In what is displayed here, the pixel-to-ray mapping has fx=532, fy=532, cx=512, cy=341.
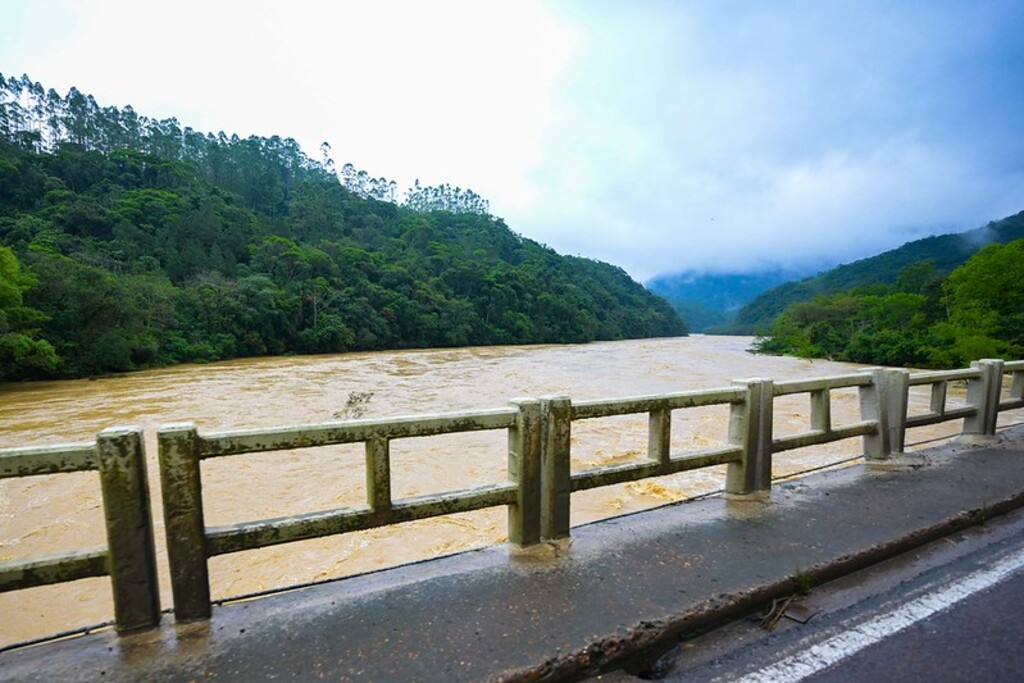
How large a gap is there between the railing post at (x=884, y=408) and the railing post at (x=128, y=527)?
18.4 feet

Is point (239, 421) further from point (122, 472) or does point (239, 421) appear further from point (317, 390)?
point (122, 472)

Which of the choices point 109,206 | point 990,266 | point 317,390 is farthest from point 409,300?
point 990,266

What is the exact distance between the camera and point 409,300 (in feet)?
171

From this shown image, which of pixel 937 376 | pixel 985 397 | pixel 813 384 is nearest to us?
pixel 813 384

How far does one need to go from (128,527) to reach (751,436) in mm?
3904

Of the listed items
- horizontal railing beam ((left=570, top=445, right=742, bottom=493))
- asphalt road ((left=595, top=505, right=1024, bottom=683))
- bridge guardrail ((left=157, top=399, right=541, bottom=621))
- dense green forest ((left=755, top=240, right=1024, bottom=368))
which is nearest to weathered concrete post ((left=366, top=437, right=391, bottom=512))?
bridge guardrail ((left=157, top=399, right=541, bottom=621))

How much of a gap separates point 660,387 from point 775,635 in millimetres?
18377

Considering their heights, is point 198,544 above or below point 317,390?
above

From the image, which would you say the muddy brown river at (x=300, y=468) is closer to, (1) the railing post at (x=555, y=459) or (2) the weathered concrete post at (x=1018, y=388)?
(1) the railing post at (x=555, y=459)

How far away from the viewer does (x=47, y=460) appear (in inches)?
86.5

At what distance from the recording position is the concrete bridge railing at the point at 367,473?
2270 millimetres

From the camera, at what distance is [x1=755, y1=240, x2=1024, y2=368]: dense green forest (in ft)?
84.5

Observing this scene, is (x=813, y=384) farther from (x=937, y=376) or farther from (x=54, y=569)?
(x=54, y=569)

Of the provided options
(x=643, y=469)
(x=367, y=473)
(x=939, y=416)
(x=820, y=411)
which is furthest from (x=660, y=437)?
(x=939, y=416)
